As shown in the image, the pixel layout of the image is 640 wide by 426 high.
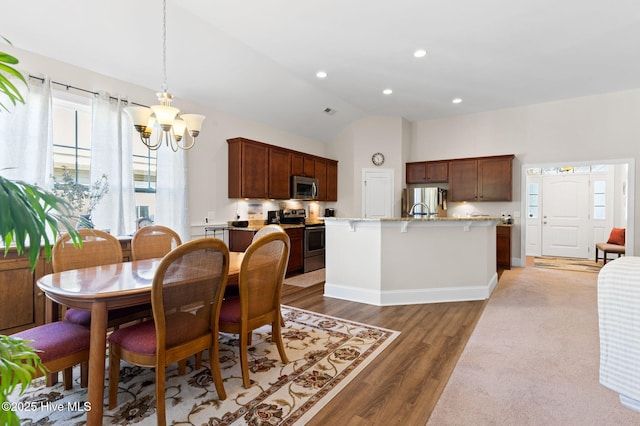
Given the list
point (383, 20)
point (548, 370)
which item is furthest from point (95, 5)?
point (548, 370)

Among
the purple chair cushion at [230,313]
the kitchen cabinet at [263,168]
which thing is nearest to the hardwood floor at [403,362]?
the purple chair cushion at [230,313]

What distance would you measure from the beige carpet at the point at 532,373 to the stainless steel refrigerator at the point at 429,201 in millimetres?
3002

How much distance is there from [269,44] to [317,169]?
3214 millimetres

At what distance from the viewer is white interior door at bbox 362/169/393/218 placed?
23.5ft

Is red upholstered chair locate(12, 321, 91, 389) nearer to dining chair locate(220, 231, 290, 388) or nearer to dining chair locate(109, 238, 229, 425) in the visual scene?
dining chair locate(109, 238, 229, 425)

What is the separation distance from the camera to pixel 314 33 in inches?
149

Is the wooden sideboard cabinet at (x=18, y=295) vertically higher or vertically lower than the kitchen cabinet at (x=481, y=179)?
lower

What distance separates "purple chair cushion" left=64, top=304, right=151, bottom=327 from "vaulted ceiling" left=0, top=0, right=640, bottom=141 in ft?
9.37

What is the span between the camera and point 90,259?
8.57 ft

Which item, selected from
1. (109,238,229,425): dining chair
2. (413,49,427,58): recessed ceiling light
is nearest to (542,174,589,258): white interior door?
(413,49,427,58): recessed ceiling light

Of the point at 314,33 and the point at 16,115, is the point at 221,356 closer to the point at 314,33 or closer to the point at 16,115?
the point at 16,115

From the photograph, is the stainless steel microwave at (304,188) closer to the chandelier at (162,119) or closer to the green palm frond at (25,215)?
the chandelier at (162,119)

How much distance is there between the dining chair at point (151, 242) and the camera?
2.91 metres

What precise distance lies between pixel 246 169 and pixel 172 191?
1.28 meters
